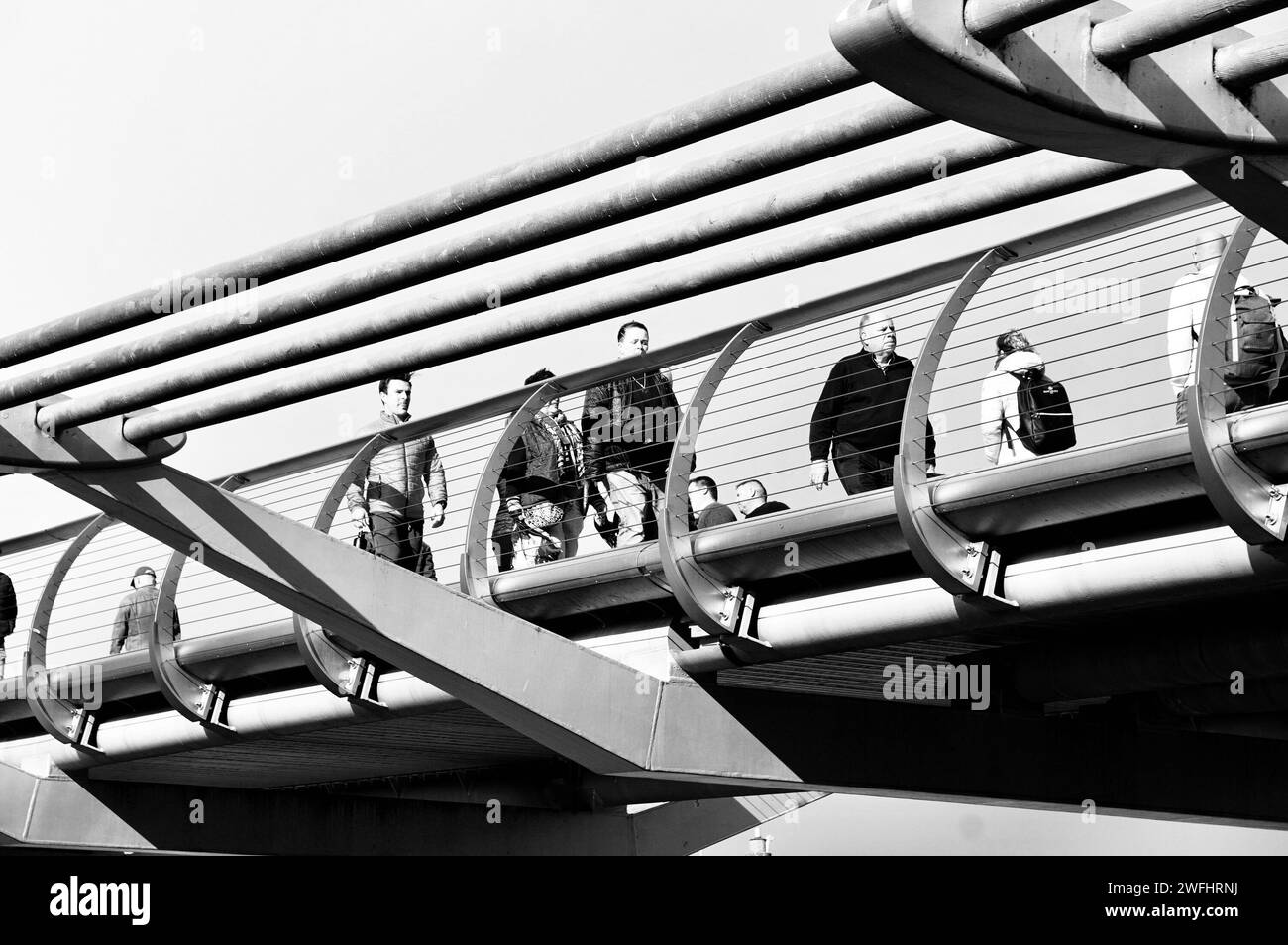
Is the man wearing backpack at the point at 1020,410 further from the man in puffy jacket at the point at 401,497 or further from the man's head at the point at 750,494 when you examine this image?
the man in puffy jacket at the point at 401,497

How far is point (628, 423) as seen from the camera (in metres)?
10.5

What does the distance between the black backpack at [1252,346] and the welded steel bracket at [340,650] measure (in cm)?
540

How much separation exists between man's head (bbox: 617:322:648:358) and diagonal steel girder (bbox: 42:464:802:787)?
2.34 metres

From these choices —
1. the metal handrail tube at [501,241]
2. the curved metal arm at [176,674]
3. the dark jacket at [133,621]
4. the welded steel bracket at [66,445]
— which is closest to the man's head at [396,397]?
the curved metal arm at [176,674]

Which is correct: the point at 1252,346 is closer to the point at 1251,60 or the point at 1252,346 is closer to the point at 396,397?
the point at 1251,60

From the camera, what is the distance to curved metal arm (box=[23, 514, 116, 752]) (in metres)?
14.3

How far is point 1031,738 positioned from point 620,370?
3.48 meters

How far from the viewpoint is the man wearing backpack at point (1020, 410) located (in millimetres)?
8812

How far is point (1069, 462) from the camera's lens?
8.00 metres

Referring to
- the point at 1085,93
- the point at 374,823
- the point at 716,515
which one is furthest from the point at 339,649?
the point at 1085,93

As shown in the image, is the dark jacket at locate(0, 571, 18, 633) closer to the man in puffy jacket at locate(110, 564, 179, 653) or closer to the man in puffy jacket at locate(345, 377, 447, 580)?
the man in puffy jacket at locate(110, 564, 179, 653)

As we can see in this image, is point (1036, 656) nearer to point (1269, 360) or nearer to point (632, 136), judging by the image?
point (1269, 360)

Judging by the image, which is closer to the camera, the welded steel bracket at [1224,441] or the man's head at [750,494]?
the welded steel bracket at [1224,441]
